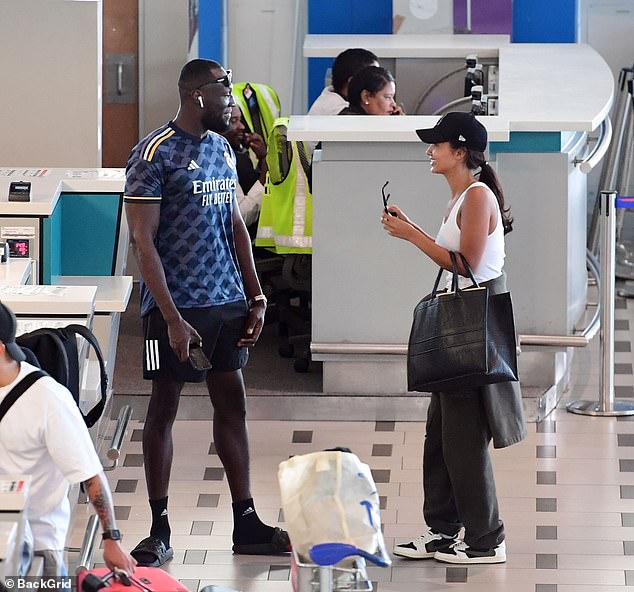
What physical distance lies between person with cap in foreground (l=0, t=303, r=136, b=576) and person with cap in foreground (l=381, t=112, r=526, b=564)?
63.2 inches

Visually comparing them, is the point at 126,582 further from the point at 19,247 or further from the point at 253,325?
the point at 19,247

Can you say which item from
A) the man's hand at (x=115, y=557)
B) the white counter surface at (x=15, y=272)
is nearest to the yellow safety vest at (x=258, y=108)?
the white counter surface at (x=15, y=272)

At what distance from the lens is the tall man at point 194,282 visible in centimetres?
463

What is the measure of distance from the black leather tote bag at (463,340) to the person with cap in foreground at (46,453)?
156 cm

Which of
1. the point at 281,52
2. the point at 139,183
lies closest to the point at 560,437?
the point at 139,183

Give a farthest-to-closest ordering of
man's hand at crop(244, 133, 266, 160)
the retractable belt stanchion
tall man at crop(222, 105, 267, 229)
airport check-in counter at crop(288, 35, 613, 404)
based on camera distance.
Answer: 1. man's hand at crop(244, 133, 266, 160)
2. tall man at crop(222, 105, 267, 229)
3. the retractable belt stanchion
4. airport check-in counter at crop(288, 35, 613, 404)

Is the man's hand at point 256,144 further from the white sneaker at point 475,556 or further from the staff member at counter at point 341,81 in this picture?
the white sneaker at point 475,556

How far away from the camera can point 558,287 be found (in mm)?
6453

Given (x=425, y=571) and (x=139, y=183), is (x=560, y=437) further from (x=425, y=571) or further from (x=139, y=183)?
(x=139, y=183)

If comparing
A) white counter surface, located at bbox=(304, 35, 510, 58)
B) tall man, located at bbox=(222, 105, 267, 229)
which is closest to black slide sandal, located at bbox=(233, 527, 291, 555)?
tall man, located at bbox=(222, 105, 267, 229)

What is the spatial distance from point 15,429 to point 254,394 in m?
3.23

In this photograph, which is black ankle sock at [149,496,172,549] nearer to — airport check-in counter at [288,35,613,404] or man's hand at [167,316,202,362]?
man's hand at [167,316,202,362]

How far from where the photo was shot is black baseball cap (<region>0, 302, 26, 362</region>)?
3.32 metres

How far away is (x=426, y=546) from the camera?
492 cm
